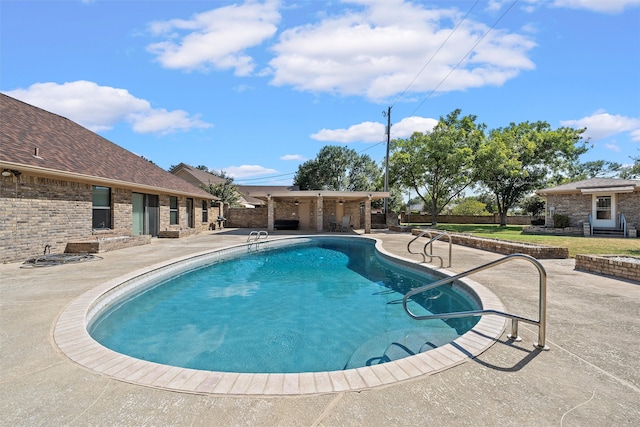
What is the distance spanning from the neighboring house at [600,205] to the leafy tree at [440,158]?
19.7 feet

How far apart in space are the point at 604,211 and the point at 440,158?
10206 millimetres

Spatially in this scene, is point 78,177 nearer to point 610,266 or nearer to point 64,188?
point 64,188

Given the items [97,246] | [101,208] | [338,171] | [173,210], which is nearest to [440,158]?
[338,171]

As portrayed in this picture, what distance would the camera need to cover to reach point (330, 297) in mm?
6832

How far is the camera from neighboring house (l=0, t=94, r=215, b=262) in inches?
320

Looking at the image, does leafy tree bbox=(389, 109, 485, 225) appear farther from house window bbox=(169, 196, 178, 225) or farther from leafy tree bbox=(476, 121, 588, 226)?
house window bbox=(169, 196, 178, 225)

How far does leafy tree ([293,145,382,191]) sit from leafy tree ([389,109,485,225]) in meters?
13.0

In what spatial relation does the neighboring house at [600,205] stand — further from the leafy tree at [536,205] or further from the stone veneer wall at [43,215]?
the stone veneer wall at [43,215]

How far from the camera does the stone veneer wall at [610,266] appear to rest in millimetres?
6332

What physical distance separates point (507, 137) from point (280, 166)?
105ft

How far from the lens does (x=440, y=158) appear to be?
937 inches

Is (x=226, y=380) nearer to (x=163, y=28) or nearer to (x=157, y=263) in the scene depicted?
(x=157, y=263)

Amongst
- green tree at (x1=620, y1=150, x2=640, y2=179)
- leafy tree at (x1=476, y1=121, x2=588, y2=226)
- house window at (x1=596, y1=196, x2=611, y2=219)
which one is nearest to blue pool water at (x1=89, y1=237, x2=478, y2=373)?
house window at (x1=596, y1=196, x2=611, y2=219)

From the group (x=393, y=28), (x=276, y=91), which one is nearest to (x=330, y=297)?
(x=393, y=28)
